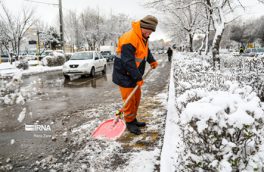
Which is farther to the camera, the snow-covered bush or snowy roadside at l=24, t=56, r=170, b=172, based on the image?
snowy roadside at l=24, t=56, r=170, b=172

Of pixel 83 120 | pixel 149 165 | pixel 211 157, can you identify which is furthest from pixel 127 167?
pixel 83 120

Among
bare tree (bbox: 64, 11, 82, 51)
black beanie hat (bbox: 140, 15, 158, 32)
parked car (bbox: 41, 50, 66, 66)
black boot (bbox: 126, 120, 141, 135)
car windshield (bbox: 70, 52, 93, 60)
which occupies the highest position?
bare tree (bbox: 64, 11, 82, 51)

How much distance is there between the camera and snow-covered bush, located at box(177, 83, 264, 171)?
1.70 meters

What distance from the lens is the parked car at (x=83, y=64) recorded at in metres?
12.6

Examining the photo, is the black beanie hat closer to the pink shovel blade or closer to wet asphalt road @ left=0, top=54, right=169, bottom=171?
the pink shovel blade

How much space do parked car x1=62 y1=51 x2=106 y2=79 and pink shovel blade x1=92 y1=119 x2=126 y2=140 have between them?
29.9 ft

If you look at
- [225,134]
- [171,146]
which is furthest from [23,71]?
[225,134]

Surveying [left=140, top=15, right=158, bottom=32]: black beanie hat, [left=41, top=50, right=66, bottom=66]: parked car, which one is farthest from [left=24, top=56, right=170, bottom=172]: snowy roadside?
[left=41, top=50, right=66, bottom=66]: parked car

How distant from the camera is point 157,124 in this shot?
446cm

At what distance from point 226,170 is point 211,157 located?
0.49ft

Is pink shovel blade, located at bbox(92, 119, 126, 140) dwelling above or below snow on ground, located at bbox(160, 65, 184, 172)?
below

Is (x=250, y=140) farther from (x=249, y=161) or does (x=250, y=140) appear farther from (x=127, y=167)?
(x=127, y=167)

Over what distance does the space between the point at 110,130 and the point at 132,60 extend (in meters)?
1.23

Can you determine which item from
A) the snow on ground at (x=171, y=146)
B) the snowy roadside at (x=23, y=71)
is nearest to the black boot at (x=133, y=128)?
the snow on ground at (x=171, y=146)
